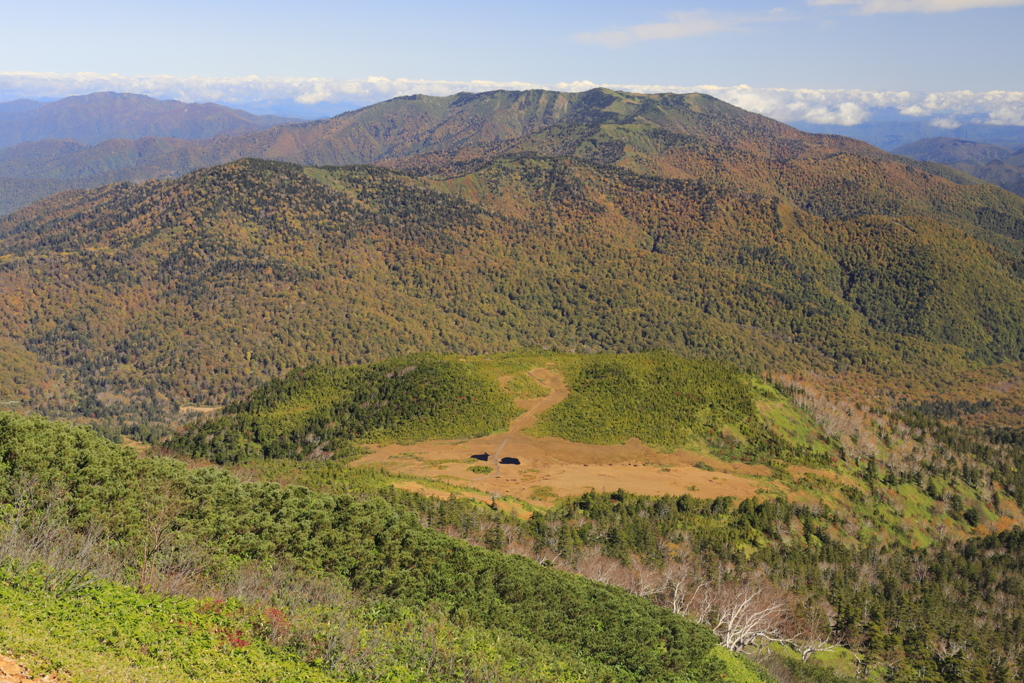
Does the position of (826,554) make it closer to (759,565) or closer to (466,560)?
(759,565)

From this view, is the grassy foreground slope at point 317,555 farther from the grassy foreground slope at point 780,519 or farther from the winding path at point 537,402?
the winding path at point 537,402

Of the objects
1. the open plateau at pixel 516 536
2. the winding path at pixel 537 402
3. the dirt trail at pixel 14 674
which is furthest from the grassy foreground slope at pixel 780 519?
the dirt trail at pixel 14 674

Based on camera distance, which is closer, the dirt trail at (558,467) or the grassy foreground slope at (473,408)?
the dirt trail at (558,467)

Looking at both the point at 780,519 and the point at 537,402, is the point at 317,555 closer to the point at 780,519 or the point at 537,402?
the point at 780,519

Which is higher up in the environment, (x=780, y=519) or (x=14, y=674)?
(x=14, y=674)

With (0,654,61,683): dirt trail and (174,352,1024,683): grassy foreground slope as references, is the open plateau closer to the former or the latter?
(0,654,61,683): dirt trail

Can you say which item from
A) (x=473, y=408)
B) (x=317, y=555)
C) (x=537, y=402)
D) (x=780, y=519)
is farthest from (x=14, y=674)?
(x=537, y=402)
